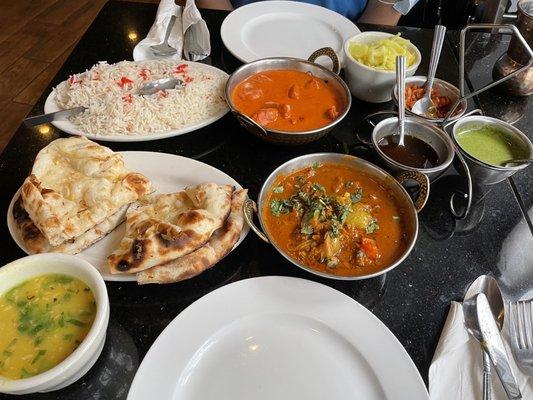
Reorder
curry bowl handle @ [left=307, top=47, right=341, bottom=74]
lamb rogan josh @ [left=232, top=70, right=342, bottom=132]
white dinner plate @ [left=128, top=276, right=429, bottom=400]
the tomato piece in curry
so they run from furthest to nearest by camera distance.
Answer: curry bowl handle @ [left=307, top=47, right=341, bottom=74] < lamb rogan josh @ [left=232, top=70, right=342, bottom=132] < the tomato piece in curry < white dinner plate @ [left=128, top=276, right=429, bottom=400]

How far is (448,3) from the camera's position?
11.2 feet

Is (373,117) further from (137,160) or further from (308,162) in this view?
(137,160)

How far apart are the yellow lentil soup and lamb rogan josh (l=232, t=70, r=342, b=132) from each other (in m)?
1.03

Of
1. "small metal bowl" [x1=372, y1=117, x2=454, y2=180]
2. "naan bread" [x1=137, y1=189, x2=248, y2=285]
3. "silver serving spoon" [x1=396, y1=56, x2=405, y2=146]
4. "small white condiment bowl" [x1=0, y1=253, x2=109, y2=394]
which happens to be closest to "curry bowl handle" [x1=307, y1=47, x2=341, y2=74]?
"silver serving spoon" [x1=396, y1=56, x2=405, y2=146]

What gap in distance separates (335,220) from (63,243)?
874 mm

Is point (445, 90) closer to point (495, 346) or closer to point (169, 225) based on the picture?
point (495, 346)

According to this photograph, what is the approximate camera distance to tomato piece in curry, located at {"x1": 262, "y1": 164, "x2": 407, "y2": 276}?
1419 millimetres

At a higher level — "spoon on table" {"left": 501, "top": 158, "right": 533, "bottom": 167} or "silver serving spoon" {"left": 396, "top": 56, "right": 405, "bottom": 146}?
"silver serving spoon" {"left": 396, "top": 56, "right": 405, "bottom": 146}

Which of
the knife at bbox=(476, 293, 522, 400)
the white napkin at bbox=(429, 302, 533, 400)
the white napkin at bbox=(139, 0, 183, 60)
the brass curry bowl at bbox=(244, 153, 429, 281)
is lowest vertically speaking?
the white napkin at bbox=(429, 302, 533, 400)

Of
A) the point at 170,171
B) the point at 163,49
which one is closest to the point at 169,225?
the point at 170,171

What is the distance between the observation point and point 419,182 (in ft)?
5.15

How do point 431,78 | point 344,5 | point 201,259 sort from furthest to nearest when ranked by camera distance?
point 344,5
point 431,78
point 201,259

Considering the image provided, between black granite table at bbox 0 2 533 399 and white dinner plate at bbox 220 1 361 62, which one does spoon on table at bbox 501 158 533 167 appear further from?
white dinner plate at bbox 220 1 361 62

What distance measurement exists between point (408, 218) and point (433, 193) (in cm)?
31
